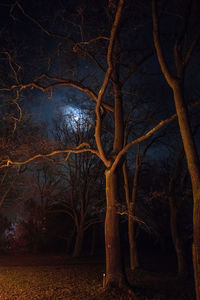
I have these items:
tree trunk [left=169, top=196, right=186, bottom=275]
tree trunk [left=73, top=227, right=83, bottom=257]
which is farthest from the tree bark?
tree trunk [left=73, top=227, right=83, bottom=257]

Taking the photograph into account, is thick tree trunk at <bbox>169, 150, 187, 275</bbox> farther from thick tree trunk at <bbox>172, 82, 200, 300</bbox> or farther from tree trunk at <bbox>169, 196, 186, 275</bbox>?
thick tree trunk at <bbox>172, 82, 200, 300</bbox>

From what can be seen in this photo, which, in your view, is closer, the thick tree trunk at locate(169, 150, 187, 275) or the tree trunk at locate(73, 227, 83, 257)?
the thick tree trunk at locate(169, 150, 187, 275)

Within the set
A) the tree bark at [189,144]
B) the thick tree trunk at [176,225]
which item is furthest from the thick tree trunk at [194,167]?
the thick tree trunk at [176,225]

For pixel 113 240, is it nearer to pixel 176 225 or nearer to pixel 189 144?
pixel 189 144

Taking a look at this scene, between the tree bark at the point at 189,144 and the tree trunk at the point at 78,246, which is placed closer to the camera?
the tree bark at the point at 189,144

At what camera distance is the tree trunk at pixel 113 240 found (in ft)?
28.2

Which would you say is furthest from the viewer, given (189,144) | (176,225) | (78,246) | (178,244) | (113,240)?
(78,246)

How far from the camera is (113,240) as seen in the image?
29.0 ft

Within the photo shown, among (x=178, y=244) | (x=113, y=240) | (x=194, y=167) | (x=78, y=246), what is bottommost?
(x=78, y=246)

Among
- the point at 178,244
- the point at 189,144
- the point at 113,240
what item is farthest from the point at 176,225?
the point at 189,144

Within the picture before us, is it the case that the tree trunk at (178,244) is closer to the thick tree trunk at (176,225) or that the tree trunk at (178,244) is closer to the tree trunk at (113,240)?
the thick tree trunk at (176,225)

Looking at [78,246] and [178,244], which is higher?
[178,244]

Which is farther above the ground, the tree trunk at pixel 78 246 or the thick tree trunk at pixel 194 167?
the thick tree trunk at pixel 194 167

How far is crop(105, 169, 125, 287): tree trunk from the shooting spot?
28.2ft
